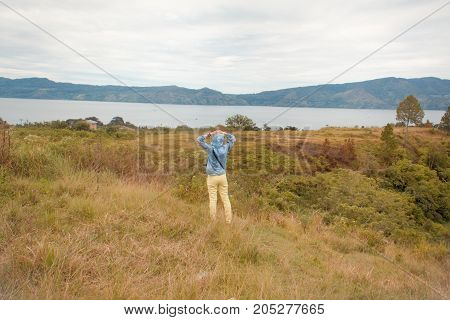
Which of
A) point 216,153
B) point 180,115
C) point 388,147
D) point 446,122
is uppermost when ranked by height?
point 180,115

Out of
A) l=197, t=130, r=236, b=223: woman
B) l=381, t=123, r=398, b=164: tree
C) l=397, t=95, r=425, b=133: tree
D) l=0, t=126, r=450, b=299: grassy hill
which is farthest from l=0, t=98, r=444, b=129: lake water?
l=397, t=95, r=425, b=133: tree

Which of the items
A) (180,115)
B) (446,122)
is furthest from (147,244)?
(446,122)

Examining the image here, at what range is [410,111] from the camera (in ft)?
229

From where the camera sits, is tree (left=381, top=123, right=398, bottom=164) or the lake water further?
tree (left=381, top=123, right=398, bottom=164)

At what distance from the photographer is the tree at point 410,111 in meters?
69.0

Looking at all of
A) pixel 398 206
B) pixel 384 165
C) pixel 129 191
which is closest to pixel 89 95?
pixel 384 165

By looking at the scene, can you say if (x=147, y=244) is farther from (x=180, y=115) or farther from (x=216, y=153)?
(x=180, y=115)

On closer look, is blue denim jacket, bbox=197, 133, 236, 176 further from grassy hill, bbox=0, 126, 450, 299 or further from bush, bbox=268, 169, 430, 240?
bush, bbox=268, 169, 430, 240

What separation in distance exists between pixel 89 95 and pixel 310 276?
194886 millimetres


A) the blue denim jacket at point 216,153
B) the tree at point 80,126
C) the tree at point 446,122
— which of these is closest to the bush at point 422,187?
the blue denim jacket at point 216,153

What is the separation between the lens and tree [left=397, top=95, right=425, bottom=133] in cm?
6900

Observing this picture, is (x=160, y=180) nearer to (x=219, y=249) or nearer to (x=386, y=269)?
(x=219, y=249)

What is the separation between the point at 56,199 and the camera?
7.06 m

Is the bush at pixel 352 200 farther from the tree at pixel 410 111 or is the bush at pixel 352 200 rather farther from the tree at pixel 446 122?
the tree at pixel 446 122
